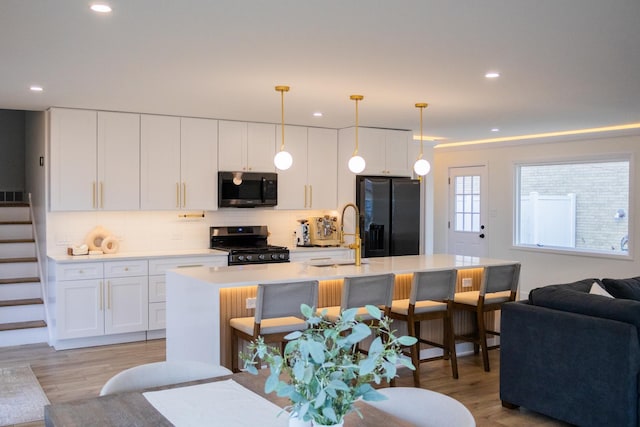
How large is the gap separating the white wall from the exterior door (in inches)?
4.1

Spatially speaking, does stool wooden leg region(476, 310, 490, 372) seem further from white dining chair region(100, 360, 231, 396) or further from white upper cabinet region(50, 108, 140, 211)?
white upper cabinet region(50, 108, 140, 211)

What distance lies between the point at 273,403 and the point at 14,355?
4.61 metres

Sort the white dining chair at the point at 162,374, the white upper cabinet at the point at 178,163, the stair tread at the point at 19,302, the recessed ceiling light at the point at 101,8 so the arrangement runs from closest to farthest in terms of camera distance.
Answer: the white dining chair at the point at 162,374, the recessed ceiling light at the point at 101,8, the stair tread at the point at 19,302, the white upper cabinet at the point at 178,163

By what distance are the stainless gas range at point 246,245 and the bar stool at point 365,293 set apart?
2.27 meters

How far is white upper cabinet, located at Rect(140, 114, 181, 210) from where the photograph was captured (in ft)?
21.5

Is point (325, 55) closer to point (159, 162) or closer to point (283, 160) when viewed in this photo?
point (283, 160)

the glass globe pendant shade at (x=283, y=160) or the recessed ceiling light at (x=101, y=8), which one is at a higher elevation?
the recessed ceiling light at (x=101, y=8)

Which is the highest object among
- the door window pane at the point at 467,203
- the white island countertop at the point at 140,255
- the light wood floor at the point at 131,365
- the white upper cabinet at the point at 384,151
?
the white upper cabinet at the point at 384,151

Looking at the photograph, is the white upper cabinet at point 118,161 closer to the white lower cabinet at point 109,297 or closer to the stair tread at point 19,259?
the white lower cabinet at point 109,297

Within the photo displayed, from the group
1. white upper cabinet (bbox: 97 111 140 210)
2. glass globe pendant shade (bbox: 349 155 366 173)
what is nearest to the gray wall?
white upper cabinet (bbox: 97 111 140 210)

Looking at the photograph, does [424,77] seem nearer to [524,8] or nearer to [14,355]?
[524,8]

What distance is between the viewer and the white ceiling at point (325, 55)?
3.08m

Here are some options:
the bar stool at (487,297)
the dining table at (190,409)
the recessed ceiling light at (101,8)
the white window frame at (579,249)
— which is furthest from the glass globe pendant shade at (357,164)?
the white window frame at (579,249)

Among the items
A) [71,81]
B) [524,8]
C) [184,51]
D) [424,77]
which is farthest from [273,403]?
[71,81]
